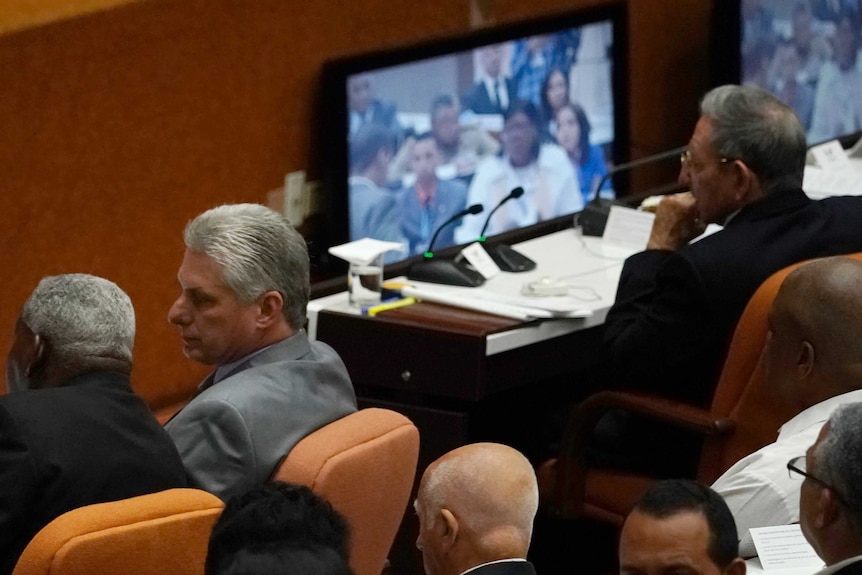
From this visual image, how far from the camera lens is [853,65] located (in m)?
5.64

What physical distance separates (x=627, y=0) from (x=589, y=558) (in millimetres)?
1836

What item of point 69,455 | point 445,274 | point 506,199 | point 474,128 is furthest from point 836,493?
point 474,128

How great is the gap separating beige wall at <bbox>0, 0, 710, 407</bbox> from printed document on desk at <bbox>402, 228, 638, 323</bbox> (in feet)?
2.09

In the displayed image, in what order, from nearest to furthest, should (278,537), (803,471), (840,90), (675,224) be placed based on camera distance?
(278,537) → (803,471) → (675,224) → (840,90)

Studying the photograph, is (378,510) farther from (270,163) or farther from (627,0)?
(627,0)

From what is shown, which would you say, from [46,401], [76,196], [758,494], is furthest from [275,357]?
[76,196]

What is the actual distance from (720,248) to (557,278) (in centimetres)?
75

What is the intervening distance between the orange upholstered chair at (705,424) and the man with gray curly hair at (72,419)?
1030mm

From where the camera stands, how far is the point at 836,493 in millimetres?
2012

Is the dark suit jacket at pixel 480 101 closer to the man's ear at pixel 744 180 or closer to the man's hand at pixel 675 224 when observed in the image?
the man's hand at pixel 675 224

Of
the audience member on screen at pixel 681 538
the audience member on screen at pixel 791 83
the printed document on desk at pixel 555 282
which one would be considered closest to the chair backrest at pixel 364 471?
the audience member on screen at pixel 681 538

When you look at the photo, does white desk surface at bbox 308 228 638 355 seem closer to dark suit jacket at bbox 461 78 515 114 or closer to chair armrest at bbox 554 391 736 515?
chair armrest at bbox 554 391 736 515

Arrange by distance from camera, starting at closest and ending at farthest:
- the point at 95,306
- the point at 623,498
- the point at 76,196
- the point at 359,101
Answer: the point at 95,306
the point at 623,498
the point at 76,196
the point at 359,101

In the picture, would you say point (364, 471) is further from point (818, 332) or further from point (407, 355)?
point (407, 355)
